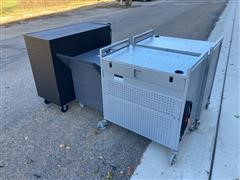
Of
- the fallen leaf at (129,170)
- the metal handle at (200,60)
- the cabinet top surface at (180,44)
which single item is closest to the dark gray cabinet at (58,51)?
the cabinet top surface at (180,44)

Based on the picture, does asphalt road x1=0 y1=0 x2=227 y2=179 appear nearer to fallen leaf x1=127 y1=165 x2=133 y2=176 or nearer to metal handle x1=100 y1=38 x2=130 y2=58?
fallen leaf x1=127 y1=165 x2=133 y2=176

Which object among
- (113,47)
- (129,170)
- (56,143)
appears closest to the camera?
(129,170)

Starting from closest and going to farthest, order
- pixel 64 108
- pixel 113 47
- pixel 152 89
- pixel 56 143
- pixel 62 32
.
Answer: pixel 152 89 < pixel 113 47 < pixel 56 143 < pixel 62 32 < pixel 64 108

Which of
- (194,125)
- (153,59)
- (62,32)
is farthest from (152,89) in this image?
(62,32)

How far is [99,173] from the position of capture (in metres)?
2.09

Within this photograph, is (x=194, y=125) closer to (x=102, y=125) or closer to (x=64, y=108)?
(x=102, y=125)

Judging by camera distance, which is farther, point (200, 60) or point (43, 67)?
point (43, 67)

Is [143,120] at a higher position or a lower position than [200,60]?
lower

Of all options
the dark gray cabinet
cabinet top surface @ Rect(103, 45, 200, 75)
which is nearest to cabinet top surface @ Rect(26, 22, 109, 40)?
the dark gray cabinet

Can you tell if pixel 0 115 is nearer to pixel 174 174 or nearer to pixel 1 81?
pixel 1 81

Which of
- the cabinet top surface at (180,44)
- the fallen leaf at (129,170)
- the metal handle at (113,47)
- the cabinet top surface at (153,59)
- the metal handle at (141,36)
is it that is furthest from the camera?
the metal handle at (141,36)

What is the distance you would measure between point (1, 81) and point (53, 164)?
245cm

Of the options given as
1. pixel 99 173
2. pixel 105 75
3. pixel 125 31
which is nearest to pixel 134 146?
pixel 99 173

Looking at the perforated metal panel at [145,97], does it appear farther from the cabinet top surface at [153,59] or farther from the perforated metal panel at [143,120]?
the cabinet top surface at [153,59]
